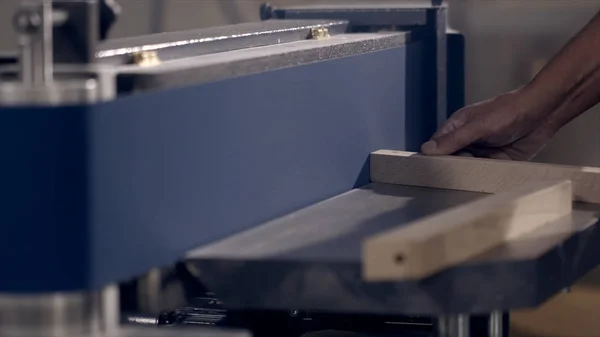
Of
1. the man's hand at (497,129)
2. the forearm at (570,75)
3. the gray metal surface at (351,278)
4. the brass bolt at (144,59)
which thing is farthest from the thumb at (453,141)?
the brass bolt at (144,59)

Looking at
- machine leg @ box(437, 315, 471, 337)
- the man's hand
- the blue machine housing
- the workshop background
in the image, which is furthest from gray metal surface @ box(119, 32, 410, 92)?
the workshop background

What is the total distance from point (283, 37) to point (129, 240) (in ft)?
1.72

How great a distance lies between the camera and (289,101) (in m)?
1.10

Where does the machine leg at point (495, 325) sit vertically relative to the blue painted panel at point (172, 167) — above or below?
below

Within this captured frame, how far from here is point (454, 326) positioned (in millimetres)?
978

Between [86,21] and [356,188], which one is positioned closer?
[86,21]

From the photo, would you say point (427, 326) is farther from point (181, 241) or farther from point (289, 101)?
point (181, 241)

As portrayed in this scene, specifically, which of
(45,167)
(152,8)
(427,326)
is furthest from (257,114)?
(152,8)

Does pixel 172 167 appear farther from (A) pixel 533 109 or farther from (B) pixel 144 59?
(A) pixel 533 109

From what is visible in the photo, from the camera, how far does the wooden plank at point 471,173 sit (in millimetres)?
1204

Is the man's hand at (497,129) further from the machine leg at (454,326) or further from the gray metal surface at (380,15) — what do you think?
the machine leg at (454,326)

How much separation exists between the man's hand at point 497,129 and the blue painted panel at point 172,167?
0.43 ft

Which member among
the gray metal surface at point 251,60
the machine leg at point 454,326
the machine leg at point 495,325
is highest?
the gray metal surface at point 251,60

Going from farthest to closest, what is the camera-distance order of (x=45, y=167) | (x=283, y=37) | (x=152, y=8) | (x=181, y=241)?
(x=152, y=8), (x=283, y=37), (x=181, y=241), (x=45, y=167)
